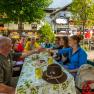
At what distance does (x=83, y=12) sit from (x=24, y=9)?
4066mm

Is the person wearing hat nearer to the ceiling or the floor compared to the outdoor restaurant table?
nearer to the ceiling

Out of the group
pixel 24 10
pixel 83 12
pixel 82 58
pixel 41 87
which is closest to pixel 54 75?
pixel 41 87

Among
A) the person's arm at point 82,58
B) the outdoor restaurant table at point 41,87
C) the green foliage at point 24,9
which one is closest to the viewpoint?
the outdoor restaurant table at point 41,87

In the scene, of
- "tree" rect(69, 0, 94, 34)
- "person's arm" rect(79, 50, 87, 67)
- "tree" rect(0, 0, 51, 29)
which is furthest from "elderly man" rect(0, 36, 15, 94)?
"tree" rect(0, 0, 51, 29)

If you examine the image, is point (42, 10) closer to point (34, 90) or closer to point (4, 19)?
point (4, 19)

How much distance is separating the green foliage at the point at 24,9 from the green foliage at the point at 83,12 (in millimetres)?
2318

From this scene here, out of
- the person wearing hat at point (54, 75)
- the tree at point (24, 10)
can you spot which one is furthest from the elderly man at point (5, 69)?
the tree at point (24, 10)

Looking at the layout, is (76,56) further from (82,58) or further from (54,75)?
(54,75)

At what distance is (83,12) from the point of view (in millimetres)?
25781

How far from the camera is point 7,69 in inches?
176

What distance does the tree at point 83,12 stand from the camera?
998 inches

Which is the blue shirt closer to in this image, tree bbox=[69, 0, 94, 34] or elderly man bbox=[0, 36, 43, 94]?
elderly man bbox=[0, 36, 43, 94]

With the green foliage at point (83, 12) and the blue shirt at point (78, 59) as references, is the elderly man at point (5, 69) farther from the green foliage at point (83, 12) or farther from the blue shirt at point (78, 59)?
the green foliage at point (83, 12)

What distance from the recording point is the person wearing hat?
392 cm
